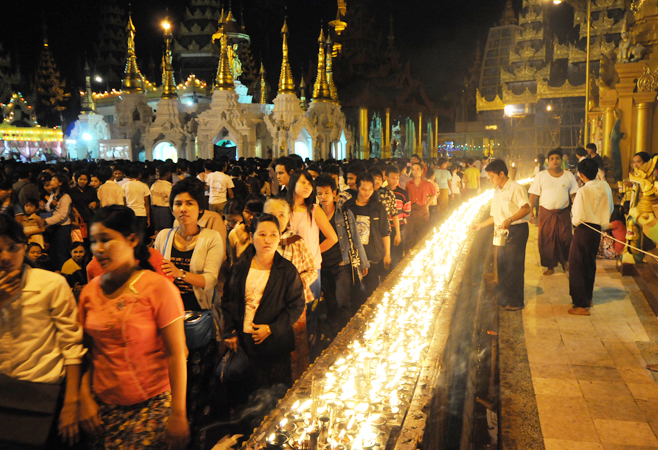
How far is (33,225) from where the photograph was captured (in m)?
6.71

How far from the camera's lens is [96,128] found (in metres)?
33.4

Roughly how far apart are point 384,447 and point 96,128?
35536 millimetres

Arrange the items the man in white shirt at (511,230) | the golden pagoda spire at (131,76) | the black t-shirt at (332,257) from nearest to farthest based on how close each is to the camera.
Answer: the black t-shirt at (332,257), the man in white shirt at (511,230), the golden pagoda spire at (131,76)

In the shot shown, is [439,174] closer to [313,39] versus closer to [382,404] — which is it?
[382,404]

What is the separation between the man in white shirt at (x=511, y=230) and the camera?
6.57m

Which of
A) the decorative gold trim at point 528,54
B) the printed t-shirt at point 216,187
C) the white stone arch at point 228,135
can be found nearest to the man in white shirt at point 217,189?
the printed t-shirt at point 216,187

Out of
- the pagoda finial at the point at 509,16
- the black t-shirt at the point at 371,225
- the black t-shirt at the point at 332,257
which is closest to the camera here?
the black t-shirt at the point at 332,257

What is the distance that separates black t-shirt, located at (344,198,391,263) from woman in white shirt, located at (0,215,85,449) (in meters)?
4.29

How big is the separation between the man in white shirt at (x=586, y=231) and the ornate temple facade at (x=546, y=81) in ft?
91.8

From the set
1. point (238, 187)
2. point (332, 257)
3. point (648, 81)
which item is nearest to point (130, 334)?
point (332, 257)

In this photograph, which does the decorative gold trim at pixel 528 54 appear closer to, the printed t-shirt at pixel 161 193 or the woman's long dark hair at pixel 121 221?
the printed t-shirt at pixel 161 193

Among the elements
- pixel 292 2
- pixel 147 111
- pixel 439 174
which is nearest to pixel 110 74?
pixel 292 2

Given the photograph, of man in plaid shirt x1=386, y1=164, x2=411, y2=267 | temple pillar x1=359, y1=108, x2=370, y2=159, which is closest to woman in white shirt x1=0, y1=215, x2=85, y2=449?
man in plaid shirt x1=386, y1=164, x2=411, y2=267

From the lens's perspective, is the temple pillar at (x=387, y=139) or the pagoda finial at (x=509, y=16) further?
the pagoda finial at (x=509, y=16)
